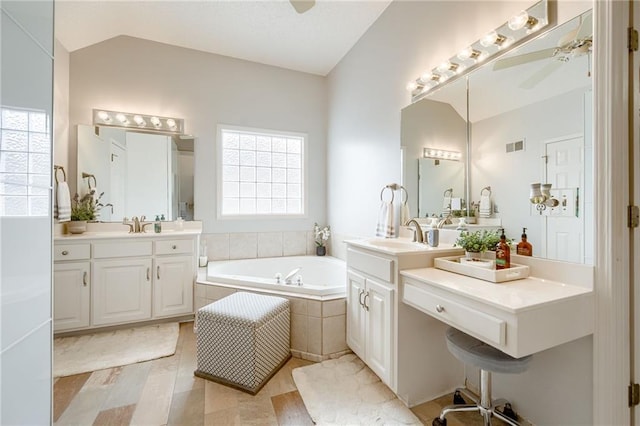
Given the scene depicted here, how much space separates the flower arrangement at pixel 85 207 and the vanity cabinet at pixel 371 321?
2782 mm

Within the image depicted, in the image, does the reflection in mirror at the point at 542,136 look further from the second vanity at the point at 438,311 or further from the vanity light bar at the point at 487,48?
the second vanity at the point at 438,311

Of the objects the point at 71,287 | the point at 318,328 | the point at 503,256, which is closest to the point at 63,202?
the point at 71,287

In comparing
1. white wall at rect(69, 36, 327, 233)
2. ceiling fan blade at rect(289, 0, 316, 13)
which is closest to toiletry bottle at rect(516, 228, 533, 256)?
ceiling fan blade at rect(289, 0, 316, 13)

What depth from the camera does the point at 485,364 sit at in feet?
4.44

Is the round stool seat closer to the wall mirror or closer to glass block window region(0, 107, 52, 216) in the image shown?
the wall mirror

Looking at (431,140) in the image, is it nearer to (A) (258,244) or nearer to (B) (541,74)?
(B) (541,74)

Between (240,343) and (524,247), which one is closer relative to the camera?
(524,247)

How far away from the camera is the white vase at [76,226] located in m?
2.86

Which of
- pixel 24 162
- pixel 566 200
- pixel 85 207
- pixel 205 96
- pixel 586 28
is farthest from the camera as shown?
pixel 205 96

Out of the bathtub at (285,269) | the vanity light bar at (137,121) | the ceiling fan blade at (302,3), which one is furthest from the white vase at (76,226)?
the ceiling fan blade at (302,3)

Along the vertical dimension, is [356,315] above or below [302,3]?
below

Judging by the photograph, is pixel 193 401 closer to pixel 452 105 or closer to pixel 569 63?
pixel 452 105

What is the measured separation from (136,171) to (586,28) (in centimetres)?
386

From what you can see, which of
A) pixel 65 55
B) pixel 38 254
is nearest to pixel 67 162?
pixel 65 55
